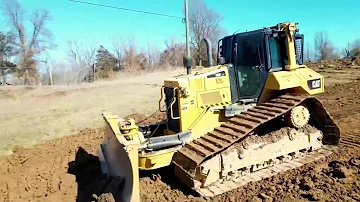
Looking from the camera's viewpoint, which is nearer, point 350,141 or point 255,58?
point 255,58

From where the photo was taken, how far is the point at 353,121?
8641 mm

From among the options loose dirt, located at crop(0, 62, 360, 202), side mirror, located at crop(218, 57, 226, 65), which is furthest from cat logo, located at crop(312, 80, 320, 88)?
side mirror, located at crop(218, 57, 226, 65)

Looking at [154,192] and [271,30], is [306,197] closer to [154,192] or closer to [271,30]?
[154,192]

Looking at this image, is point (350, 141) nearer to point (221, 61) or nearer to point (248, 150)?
point (248, 150)

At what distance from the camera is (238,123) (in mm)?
5699

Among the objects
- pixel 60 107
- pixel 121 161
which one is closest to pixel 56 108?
pixel 60 107

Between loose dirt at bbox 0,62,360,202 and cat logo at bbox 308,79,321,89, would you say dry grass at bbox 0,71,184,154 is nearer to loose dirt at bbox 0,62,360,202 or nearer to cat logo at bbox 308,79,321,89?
loose dirt at bbox 0,62,360,202

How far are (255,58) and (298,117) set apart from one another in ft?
4.54

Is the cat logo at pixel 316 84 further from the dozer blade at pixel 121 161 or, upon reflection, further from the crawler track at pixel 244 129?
the dozer blade at pixel 121 161

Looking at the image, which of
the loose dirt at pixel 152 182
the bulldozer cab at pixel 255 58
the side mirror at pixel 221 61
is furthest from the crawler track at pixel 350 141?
the side mirror at pixel 221 61

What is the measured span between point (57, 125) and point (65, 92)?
827cm

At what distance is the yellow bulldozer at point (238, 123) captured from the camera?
5332 millimetres

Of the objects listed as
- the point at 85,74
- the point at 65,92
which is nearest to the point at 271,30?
the point at 65,92

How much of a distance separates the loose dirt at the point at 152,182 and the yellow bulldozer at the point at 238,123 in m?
0.26
